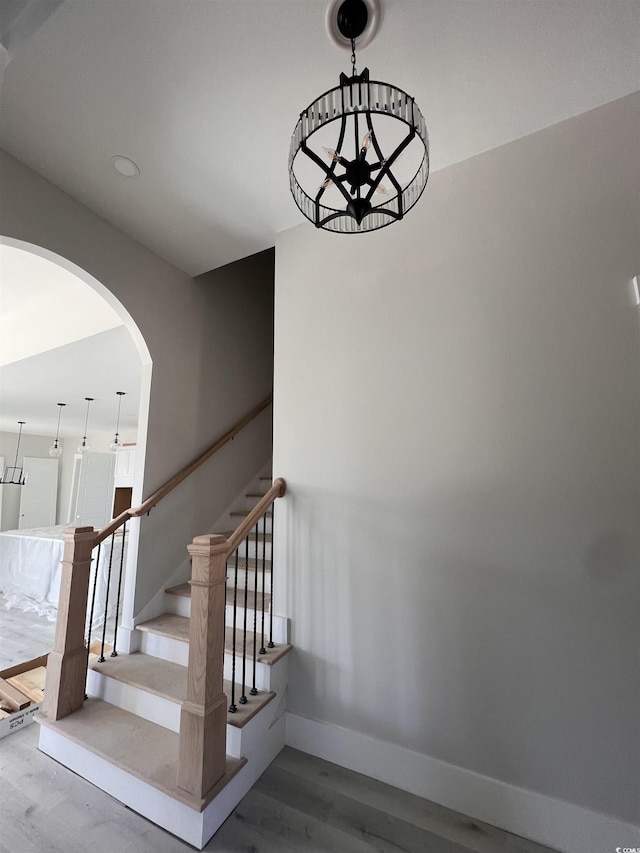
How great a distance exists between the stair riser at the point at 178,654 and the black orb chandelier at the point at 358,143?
2053 mm

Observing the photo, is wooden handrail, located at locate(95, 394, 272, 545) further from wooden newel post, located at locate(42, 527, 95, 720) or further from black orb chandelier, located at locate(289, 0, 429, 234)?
black orb chandelier, located at locate(289, 0, 429, 234)

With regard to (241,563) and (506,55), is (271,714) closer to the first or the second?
(241,563)

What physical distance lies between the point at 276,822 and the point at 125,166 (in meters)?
3.12

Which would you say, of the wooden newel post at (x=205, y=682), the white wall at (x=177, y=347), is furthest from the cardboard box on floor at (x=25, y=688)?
the wooden newel post at (x=205, y=682)

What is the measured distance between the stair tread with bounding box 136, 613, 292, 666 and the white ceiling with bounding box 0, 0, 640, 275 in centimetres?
253

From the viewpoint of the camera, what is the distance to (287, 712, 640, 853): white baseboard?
137cm

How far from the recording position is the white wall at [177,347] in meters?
2.09

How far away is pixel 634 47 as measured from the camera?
1414mm

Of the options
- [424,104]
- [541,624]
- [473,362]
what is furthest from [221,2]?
[541,624]

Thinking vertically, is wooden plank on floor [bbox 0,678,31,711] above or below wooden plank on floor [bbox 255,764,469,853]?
above

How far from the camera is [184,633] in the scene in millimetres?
2275

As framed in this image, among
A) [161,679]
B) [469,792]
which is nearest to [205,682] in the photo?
[161,679]

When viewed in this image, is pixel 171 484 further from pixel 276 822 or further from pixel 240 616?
pixel 276 822

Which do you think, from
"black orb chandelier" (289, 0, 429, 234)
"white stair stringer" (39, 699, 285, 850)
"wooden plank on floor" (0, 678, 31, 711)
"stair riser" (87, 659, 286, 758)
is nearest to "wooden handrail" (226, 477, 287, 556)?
"stair riser" (87, 659, 286, 758)
